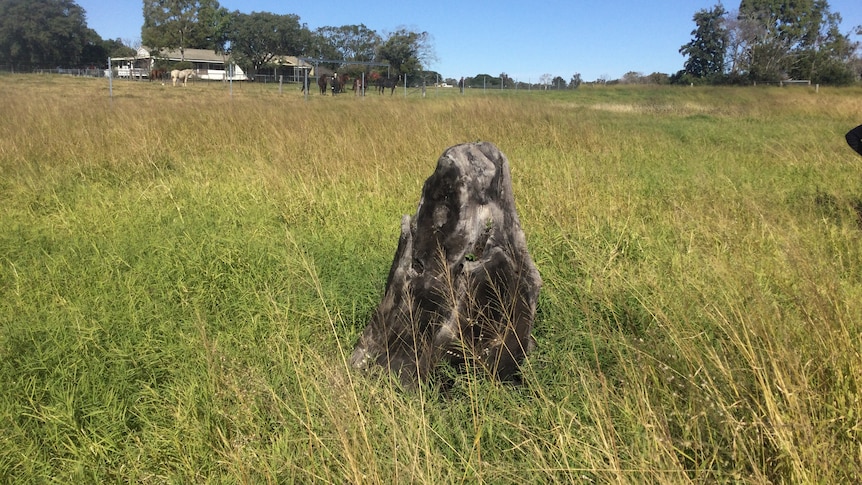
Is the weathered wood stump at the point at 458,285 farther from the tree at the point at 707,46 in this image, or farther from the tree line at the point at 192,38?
the tree at the point at 707,46

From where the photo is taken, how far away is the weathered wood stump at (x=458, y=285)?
Result: 8.08 ft

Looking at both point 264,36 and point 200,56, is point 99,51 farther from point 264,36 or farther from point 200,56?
point 264,36

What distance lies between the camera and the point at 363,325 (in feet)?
9.94

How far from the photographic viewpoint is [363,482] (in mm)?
1669

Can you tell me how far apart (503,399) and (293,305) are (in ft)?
4.44

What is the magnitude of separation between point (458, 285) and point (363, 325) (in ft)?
2.58

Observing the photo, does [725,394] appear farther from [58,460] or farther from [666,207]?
[666,207]

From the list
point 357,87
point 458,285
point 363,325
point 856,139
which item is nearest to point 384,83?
point 357,87

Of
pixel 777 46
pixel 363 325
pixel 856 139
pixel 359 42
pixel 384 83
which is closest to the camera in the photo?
pixel 363 325

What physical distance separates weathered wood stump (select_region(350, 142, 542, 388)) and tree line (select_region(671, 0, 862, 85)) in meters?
55.8

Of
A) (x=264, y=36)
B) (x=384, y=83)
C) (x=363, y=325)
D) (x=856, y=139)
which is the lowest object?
(x=363, y=325)

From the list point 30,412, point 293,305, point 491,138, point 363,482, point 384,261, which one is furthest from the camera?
point 491,138

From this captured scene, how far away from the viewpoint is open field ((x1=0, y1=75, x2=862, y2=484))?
1.82m

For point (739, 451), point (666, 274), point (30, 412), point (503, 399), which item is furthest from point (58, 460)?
point (666, 274)
